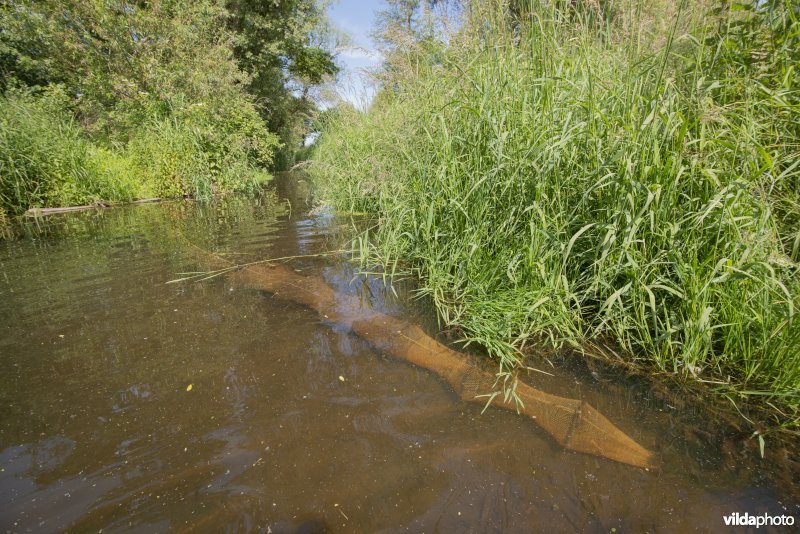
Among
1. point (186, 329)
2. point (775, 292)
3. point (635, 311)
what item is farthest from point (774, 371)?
point (186, 329)

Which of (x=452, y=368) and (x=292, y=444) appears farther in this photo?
(x=452, y=368)

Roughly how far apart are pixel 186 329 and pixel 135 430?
2.97ft

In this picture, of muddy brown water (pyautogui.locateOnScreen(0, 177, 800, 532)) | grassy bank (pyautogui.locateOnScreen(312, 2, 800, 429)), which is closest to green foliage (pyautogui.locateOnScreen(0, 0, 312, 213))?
muddy brown water (pyautogui.locateOnScreen(0, 177, 800, 532))

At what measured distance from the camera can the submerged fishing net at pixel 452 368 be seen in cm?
141

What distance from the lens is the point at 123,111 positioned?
932cm

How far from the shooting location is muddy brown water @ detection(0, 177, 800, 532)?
1172 millimetres

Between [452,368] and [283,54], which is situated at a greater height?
[283,54]

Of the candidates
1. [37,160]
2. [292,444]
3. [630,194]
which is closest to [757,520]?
[630,194]

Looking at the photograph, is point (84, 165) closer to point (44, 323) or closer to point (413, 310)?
point (44, 323)

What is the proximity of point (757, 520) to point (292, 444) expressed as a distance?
1.51 m

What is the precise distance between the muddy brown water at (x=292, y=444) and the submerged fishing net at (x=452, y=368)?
0.19 feet

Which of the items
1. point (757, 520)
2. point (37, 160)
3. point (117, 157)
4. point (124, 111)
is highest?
→ point (124, 111)

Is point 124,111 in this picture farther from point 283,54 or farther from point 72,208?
point 283,54

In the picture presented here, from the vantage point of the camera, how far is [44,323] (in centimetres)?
249
